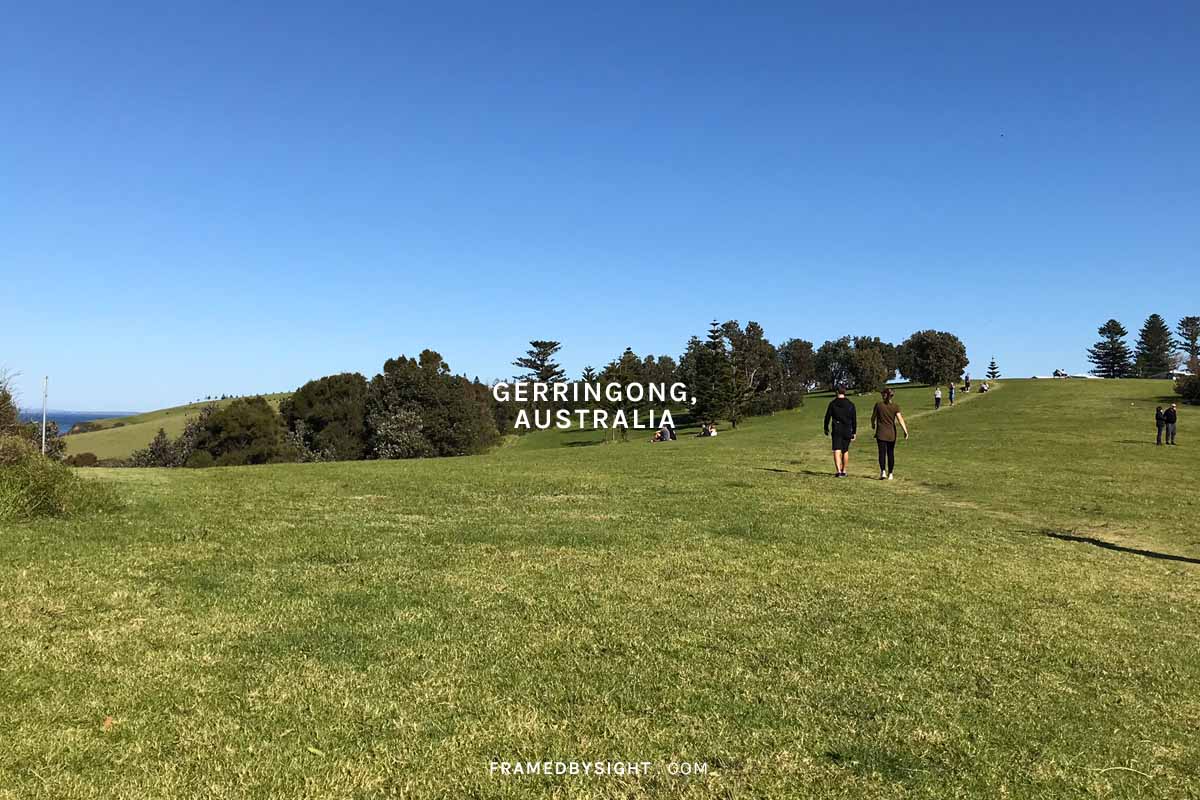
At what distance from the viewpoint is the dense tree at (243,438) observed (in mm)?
69875

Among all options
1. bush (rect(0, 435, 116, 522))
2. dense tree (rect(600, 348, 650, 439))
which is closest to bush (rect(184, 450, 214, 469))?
dense tree (rect(600, 348, 650, 439))

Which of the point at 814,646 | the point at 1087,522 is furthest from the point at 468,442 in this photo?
the point at 814,646

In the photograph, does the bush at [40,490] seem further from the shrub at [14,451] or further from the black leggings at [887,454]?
the black leggings at [887,454]

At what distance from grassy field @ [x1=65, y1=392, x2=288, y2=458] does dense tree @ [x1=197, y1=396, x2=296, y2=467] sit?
914 inches

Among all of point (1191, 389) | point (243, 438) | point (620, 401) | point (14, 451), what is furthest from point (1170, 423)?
point (243, 438)

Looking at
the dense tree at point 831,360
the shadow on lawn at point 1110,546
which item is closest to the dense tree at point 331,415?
the shadow on lawn at point 1110,546

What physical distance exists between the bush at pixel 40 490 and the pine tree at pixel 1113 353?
18830cm

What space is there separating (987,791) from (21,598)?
819 centimetres

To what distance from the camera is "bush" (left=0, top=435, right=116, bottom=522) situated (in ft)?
34.6

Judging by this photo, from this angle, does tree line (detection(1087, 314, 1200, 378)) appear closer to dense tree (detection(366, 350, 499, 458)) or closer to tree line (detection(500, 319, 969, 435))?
tree line (detection(500, 319, 969, 435))

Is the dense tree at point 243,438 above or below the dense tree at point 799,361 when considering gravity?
below

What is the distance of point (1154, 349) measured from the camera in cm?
15525

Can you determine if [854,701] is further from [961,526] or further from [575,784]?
[961,526]

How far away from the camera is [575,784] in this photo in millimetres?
3775
